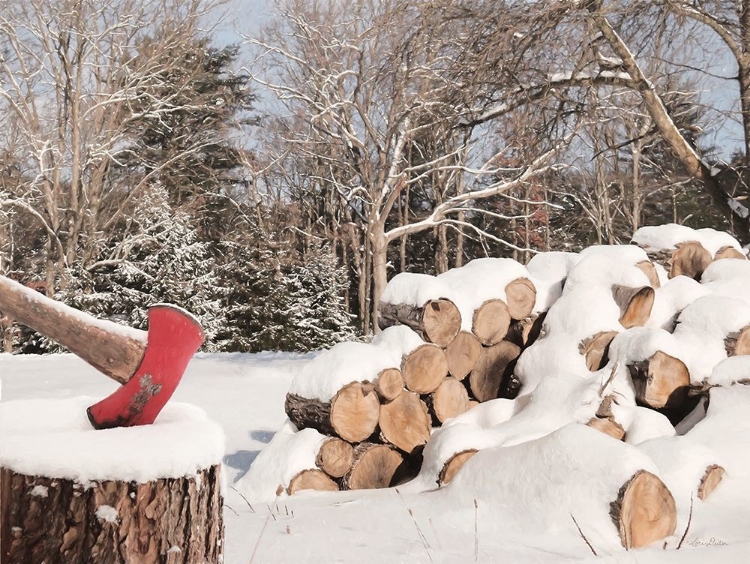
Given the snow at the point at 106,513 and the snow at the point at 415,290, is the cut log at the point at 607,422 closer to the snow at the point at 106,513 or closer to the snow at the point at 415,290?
the snow at the point at 415,290

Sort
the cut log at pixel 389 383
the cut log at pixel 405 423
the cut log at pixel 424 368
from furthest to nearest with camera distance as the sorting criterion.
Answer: the cut log at pixel 424 368, the cut log at pixel 405 423, the cut log at pixel 389 383

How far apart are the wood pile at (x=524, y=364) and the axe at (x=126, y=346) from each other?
2648 mm

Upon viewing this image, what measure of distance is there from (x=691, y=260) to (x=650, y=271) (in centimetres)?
68

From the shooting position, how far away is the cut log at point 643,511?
9.21 ft

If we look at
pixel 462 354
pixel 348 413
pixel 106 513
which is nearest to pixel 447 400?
pixel 462 354

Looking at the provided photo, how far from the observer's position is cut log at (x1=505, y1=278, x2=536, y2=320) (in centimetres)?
511

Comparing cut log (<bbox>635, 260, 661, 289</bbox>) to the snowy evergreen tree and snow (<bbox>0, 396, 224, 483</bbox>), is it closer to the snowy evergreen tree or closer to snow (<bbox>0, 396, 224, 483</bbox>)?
snow (<bbox>0, 396, 224, 483</bbox>)

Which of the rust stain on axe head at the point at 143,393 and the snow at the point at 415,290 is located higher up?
the snow at the point at 415,290

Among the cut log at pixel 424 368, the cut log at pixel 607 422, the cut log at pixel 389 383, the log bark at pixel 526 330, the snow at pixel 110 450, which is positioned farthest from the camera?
the log bark at pixel 526 330

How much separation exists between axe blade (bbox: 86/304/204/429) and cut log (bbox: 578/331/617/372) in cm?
367

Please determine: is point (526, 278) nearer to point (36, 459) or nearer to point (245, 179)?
point (36, 459)

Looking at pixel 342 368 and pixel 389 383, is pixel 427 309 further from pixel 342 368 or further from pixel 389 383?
pixel 342 368

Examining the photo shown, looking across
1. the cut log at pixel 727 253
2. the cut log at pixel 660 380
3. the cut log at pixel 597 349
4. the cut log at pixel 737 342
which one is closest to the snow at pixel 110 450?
the cut log at pixel 660 380
